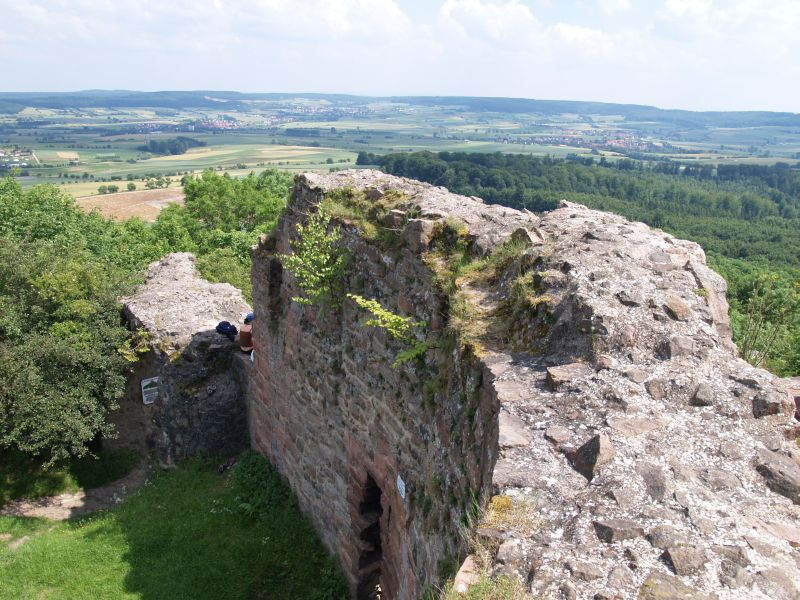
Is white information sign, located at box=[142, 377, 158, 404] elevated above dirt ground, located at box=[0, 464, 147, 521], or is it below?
above

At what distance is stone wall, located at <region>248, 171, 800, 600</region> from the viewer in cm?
306

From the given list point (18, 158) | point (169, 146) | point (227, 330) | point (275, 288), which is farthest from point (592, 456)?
point (169, 146)

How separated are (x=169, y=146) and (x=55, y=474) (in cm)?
12914

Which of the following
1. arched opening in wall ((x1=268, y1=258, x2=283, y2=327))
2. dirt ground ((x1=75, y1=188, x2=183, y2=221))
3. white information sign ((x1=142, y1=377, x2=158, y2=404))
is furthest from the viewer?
dirt ground ((x1=75, y1=188, x2=183, y2=221))

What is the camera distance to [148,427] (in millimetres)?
12523

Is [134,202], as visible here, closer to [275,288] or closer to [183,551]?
[275,288]

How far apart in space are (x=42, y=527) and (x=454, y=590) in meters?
11.0

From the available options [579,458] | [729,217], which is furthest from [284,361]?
[729,217]

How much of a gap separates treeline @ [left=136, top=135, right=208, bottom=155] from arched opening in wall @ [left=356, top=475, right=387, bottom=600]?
12753cm

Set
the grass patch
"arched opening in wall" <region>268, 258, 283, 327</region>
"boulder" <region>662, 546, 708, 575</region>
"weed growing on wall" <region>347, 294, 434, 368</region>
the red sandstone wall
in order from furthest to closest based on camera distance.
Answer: "arched opening in wall" <region>268, 258, 283, 327</region> → "weed growing on wall" <region>347, 294, 434, 368</region> → the red sandstone wall → the grass patch → "boulder" <region>662, 546, 708, 575</region>

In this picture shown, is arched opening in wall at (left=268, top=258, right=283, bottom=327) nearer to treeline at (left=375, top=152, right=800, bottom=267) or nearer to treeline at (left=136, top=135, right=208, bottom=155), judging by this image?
treeline at (left=375, top=152, right=800, bottom=267)

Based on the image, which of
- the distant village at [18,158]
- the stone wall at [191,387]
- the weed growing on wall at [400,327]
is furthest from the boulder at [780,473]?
the distant village at [18,158]

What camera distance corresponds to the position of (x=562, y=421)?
157 inches

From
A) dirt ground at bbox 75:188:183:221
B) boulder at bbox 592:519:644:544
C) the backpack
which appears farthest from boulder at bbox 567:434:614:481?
dirt ground at bbox 75:188:183:221
